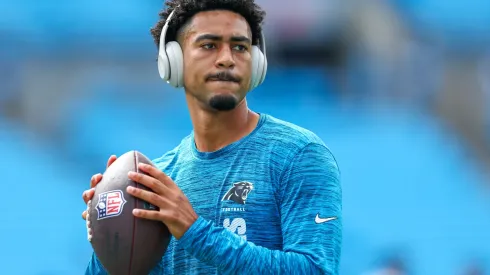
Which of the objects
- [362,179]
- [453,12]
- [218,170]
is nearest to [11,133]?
[362,179]

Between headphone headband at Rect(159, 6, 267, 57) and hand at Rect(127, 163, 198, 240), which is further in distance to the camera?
headphone headband at Rect(159, 6, 267, 57)

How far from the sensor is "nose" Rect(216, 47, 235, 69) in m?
2.83

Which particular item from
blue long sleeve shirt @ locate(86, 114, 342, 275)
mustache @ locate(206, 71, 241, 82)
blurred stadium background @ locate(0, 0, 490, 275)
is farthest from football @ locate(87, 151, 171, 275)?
blurred stadium background @ locate(0, 0, 490, 275)

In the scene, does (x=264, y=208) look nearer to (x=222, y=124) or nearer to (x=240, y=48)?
(x=222, y=124)

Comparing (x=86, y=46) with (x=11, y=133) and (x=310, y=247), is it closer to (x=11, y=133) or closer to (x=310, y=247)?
(x=11, y=133)

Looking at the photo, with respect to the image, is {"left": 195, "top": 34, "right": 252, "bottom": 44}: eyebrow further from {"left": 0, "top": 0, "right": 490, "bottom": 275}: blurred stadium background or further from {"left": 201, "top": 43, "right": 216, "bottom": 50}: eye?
{"left": 0, "top": 0, "right": 490, "bottom": 275}: blurred stadium background

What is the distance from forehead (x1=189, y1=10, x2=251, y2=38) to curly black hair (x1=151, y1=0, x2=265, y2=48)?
20 millimetres

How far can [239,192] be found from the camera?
9.28 ft

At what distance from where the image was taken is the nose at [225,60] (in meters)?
2.83

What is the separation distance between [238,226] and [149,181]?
34 centimetres

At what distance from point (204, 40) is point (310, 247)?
75 cm

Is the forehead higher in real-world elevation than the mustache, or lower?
higher

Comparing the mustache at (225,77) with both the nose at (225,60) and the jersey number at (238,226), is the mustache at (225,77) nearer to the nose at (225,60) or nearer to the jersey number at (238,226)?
the nose at (225,60)

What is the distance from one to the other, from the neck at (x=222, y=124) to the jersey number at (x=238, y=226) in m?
0.30
